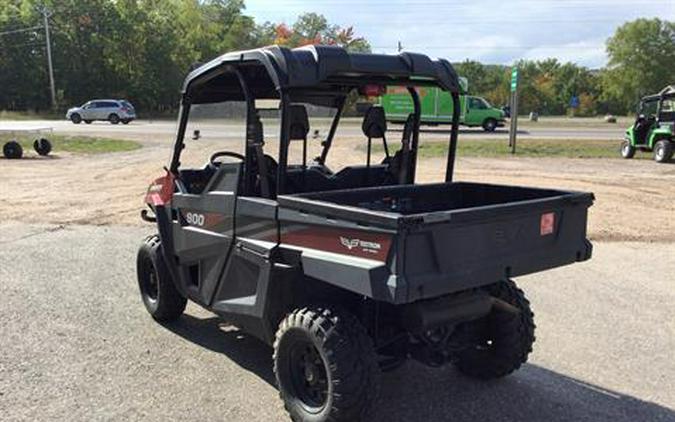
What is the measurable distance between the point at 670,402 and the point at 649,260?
4.30m

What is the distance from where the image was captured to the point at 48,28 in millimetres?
63719

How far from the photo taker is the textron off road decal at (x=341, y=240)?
10.9ft

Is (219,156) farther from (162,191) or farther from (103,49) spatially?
(103,49)

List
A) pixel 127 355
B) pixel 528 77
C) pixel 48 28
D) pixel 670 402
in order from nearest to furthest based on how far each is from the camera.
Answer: pixel 670 402 < pixel 127 355 < pixel 48 28 < pixel 528 77

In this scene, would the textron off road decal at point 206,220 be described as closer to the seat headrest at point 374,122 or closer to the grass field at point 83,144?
the seat headrest at point 374,122

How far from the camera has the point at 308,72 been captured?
388 cm

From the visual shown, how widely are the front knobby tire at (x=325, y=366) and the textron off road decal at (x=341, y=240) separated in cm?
39

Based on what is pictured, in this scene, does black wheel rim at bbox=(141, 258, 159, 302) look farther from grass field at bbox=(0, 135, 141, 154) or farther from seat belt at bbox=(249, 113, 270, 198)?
grass field at bbox=(0, 135, 141, 154)

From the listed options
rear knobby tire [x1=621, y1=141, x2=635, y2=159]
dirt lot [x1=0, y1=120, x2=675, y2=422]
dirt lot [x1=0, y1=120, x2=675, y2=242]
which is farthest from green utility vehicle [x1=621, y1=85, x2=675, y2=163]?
dirt lot [x1=0, y1=120, x2=675, y2=422]

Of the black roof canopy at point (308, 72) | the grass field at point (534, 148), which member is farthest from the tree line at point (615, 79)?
the black roof canopy at point (308, 72)

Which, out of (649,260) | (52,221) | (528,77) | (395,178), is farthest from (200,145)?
(528,77)

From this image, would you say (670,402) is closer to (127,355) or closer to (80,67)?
(127,355)

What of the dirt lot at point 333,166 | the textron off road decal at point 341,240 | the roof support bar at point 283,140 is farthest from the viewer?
the dirt lot at point 333,166

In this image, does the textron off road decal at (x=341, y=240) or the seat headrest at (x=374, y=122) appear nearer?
the textron off road decal at (x=341, y=240)
